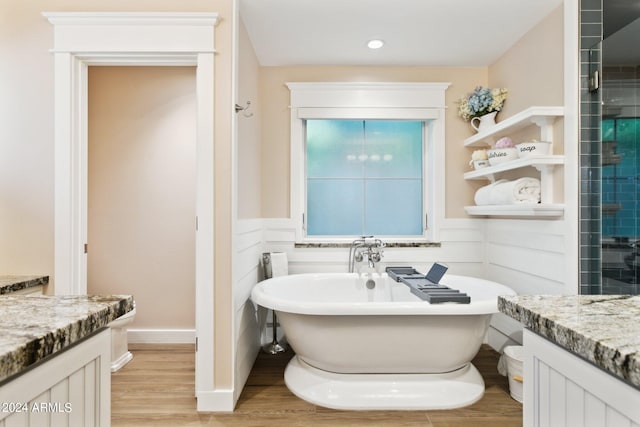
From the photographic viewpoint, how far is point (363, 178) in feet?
10.7

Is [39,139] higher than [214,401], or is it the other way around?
[39,139]

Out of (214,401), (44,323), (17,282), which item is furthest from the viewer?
(214,401)

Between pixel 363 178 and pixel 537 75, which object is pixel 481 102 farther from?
pixel 363 178

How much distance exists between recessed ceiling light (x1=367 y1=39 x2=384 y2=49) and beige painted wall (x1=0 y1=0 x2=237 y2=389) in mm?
1056

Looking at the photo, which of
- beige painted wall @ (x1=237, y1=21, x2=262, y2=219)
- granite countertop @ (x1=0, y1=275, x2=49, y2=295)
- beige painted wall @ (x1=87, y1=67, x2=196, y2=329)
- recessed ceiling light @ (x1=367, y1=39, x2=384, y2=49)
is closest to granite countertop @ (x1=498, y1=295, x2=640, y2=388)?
beige painted wall @ (x1=237, y1=21, x2=262, y2=219)

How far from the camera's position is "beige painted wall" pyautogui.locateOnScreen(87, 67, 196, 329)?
3.14 metres

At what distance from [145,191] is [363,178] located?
1870 millimetres

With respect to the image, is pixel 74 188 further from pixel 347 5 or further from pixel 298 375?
pixel 347 5

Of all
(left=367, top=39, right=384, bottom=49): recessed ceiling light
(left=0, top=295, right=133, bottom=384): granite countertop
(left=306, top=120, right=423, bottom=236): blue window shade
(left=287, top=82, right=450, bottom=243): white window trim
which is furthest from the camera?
(left=306, top=120, right=423, bottom=236): blue window shade

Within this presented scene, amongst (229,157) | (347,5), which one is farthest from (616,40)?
(229,157)

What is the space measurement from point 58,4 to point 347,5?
1654mm

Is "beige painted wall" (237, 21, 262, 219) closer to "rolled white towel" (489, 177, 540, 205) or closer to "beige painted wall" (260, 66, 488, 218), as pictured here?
"beige painted wall" (260, 66, 488, 218)

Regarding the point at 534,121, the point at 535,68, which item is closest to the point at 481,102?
the point at 535,68

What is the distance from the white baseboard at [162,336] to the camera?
3.17m
